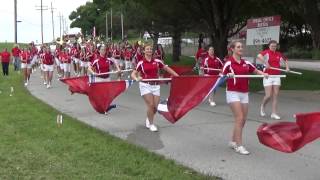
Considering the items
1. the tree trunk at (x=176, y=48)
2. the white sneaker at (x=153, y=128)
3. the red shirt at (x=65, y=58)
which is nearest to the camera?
the white sneaker at (x=153, y=128)

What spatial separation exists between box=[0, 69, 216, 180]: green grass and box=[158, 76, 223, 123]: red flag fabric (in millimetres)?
1016

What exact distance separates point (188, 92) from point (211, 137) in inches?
48.3

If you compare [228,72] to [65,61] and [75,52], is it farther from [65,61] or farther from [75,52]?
[75,52]

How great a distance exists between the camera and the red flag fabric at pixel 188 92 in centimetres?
1011

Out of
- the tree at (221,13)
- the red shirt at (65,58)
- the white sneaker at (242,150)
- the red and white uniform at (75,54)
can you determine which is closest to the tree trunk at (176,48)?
the red and white uniform at (75,54)

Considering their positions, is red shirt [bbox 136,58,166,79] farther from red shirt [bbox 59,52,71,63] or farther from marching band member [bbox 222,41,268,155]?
red shirt [bbox 59,52,71,63]

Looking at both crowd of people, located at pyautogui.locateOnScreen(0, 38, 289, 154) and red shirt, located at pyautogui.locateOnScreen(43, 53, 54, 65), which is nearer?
crowd of people, located at pyautogui.locateOnScreen(0, 38, 289, 154)

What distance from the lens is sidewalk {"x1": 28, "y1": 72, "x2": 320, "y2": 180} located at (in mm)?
8328

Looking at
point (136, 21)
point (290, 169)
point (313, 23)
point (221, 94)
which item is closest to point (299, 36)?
point (136, 21)

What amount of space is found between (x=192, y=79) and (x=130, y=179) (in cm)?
297

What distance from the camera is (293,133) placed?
7012mm

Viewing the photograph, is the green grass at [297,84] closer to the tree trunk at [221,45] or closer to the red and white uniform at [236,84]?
the tree trunk at [221,45]

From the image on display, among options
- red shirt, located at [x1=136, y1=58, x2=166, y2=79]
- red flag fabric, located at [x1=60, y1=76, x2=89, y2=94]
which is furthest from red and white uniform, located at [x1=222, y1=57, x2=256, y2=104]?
red flag fabric, located at [x1=60, y1=76, x2=89, y2=94]

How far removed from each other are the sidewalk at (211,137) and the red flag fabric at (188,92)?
61 cm
